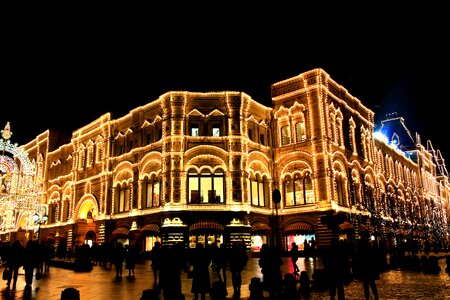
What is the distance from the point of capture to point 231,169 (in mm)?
32938

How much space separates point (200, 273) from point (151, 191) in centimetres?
2451

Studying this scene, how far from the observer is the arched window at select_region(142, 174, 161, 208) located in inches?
1370

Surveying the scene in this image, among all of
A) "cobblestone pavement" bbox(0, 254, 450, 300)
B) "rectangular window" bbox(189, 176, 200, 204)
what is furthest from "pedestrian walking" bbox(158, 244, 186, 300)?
"rectangular window" bbox(189, 176, 200, 204)

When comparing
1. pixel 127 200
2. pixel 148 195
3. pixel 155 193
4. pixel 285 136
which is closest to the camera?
pixel 155 193

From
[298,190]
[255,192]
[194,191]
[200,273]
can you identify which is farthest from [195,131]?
[200,273]

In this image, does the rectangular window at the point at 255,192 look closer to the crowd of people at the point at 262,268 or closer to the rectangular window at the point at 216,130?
the rectangular window at the point at 216,130

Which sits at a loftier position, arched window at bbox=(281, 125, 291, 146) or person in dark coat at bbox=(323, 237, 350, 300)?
arched window at bbox=(281, 125, 291, 146)

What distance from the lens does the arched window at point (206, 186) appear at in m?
33.1

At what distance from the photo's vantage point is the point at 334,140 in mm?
35688

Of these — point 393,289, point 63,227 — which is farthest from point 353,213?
point 63,227

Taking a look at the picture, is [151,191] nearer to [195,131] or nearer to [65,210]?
[195,131]

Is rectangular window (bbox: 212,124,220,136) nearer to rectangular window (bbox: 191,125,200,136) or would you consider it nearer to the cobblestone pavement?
rectangular window (bbox: 191,125,200,136)

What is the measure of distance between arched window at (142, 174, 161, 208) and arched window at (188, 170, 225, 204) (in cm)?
307

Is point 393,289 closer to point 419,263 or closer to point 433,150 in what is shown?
point 419,263
